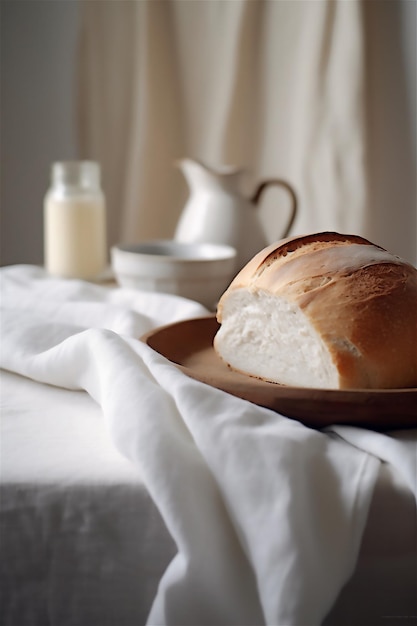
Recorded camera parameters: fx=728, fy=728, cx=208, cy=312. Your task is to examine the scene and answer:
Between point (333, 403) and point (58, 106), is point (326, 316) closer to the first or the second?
point (333, 403)

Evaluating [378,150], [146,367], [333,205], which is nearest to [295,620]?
[146,367]

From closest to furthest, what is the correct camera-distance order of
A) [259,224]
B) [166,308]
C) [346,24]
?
[166,308] → [259,224] → [346,24]

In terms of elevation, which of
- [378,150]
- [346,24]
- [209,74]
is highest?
[346,24]

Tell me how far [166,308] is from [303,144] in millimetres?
1187

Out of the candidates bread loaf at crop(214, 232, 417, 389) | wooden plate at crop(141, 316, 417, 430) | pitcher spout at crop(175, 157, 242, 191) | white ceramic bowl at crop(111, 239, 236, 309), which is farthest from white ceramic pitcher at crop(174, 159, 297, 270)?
wooden plate at crop(141, 316, 417, 430)

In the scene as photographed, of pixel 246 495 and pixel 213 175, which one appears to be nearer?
pixel 246 495

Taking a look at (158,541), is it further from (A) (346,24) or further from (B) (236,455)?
(A) (346,24)

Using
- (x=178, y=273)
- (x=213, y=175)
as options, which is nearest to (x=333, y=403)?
(x=178, y=273)

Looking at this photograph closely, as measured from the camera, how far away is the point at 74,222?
151cm

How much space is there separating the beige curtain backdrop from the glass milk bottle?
69 centimetres

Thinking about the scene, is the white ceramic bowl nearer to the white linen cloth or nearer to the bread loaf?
the bread loaf

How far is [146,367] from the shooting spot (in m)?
0.72

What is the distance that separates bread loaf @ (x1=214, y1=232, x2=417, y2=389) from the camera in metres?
0.65

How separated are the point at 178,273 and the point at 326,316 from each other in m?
0.61
